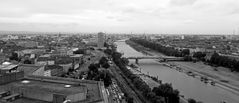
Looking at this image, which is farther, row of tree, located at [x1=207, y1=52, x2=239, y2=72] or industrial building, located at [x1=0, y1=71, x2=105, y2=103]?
row of tree, located at [x1=207, y1=52, x2=239, y2=72]

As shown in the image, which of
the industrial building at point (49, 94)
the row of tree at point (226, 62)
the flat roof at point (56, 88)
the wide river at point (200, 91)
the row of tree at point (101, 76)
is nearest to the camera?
the industrial building at point (49, 94)

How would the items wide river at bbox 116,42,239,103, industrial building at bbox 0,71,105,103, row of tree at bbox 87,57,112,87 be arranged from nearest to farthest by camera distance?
industrial building at bbox 0,71,105,103 → wide river at bbox 116,42,239,103 → row of tree at bbox 87,57,112,87

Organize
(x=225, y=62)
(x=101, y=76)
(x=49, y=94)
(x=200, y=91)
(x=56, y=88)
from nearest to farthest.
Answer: (x=49, y=94)
(x=56, y=88)
(x=101, y=76)
(x=200, y=91)
(x=225, y=62)

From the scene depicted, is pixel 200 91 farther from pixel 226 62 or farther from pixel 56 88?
pixel 56 88

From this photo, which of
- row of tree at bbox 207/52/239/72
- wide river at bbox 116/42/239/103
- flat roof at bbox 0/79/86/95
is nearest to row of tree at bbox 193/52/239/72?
row of tree at bbox 207/52/239/72

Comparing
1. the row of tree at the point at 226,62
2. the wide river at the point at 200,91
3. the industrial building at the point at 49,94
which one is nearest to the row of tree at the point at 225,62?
the row of tree at the point at 226,62

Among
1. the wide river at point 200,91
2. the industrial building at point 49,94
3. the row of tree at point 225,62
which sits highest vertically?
the industrial building at point 49,94

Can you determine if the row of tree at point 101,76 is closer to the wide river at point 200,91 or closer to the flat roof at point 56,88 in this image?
the wide river at point 200,91

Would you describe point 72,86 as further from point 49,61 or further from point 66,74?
point 49,61

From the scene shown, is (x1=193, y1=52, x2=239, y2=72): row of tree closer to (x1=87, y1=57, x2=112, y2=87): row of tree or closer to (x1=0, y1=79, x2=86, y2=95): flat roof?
(x1=87, y1=57, x2=112, y2=87): row of tree

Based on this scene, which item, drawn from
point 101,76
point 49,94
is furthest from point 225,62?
point 49,94

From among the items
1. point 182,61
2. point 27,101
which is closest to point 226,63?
point 182,61

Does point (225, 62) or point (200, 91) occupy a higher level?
point (225, 62)
